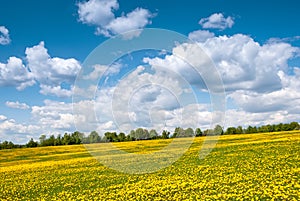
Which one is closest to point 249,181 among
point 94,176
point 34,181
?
point 94,176

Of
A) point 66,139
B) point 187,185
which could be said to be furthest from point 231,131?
point 187,185

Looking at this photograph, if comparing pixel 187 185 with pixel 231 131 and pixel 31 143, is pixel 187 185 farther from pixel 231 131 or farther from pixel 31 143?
pixel 231 131

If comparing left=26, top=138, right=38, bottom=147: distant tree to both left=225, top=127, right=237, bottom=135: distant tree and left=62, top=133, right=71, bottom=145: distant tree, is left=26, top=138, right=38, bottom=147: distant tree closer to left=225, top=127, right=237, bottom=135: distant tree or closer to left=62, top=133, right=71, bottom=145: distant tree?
left=62, top=133, right=71, bottom=145: distant tree

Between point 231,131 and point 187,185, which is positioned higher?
point 231,131

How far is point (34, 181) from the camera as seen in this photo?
24.5 metres

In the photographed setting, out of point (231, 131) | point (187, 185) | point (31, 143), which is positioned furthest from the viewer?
point (231, 131)

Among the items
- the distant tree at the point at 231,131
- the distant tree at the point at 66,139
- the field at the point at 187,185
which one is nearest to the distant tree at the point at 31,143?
the distant tree at the point at 66,139

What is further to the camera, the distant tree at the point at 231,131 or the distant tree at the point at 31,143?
the distant tree at the point at 231,131

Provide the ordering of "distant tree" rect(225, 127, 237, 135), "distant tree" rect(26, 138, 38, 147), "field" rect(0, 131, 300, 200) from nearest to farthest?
"field" rect(0, 131, 300, 200)
"distant tree" rect(26, 138, 38, 147)
"distant tree" rect(225, 127, 237, 135)

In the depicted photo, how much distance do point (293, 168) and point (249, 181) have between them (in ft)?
11.9

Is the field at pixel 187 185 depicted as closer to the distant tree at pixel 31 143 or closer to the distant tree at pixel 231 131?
the distant tree at pixel 31 143

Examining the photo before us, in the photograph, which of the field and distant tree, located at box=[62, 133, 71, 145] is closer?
the field

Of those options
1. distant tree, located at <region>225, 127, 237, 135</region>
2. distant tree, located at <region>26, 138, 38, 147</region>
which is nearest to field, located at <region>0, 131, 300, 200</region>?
distant tree, located at <region>26, 138, 38, 147</region>

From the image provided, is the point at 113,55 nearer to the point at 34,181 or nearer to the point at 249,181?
the point at 34,181
